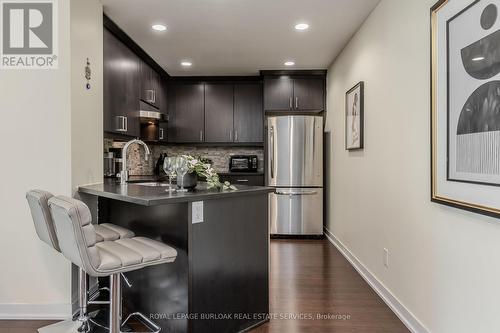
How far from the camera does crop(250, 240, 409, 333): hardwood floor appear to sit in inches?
94.3

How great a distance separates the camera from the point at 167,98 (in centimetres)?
566

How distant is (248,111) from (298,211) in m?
1.86

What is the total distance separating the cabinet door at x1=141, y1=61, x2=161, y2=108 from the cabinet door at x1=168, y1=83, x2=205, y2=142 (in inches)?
22.8

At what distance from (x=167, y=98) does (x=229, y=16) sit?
271 centimetres

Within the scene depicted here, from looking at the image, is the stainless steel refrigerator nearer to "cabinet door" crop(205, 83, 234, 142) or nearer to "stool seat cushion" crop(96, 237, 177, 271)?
"cabinet door" crop(205, 83, 234, 142)

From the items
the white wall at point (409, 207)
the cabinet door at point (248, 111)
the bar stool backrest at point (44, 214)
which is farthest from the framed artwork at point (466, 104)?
the cabinet door at point (248, 111)

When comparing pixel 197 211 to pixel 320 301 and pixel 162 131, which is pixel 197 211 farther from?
pixel 162 131

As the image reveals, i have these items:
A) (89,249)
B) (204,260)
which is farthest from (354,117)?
(89,249)

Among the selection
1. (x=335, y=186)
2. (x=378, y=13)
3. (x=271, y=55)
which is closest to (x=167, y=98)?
(x=271, y=55)

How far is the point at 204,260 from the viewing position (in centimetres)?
209

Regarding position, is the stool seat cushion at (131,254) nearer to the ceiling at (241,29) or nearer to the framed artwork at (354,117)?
the ceiling at (241,29)

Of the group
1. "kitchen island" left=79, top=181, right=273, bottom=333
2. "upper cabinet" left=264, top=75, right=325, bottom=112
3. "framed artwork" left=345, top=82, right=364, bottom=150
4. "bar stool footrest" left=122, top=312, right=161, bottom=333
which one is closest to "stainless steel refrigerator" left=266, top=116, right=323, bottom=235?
"upper cabinet" left=264, top=75, right=325, bottom=112

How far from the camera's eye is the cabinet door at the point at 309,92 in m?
5.30

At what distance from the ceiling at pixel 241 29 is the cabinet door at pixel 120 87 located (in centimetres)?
24
